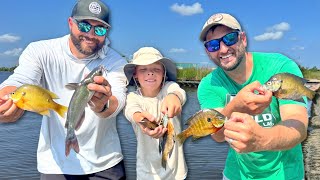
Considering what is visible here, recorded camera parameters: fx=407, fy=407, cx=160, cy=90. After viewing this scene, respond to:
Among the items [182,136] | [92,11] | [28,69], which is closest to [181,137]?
[182,136]

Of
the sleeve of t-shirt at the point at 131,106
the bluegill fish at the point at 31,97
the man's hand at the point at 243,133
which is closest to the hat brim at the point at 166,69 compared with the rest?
the sleeve of t-shirt at the point at 131,106

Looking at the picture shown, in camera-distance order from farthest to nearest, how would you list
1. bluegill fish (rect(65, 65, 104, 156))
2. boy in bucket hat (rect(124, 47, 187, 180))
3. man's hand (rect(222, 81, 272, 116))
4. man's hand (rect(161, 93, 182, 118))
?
boy in bucket hat (rect(124, 47, 187, 180)) < man's hand (rect(161, 93, 182, 118)) < bluegill fish (rect(65, 65, 104, 156)) < man's hand (rect(222, 81, 272, 116))

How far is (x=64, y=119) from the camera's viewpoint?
4.94 m

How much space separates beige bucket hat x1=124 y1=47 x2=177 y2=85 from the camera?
494 cm

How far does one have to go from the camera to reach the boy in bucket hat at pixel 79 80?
4.72m

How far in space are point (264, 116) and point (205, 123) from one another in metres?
0.74

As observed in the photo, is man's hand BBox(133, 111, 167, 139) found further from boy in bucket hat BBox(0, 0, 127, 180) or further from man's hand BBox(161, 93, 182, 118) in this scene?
boy in bucket hat BBox(0, 0, 127, 180)

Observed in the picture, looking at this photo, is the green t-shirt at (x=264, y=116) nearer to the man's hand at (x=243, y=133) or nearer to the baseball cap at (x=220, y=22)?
Result: the baseball cap at (x=220, y=22)

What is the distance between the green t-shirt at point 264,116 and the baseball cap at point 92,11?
148 cm

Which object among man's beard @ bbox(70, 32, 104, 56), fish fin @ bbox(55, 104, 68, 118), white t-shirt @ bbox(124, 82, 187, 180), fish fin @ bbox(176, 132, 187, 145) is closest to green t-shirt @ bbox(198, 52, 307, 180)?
fish fin @ bbox(176, 132, 187, 145)

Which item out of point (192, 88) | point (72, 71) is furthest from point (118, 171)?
point (192, 88)

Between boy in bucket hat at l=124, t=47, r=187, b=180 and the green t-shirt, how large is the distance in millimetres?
531

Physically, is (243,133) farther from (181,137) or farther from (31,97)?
(31,97)

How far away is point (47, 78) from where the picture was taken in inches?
192
